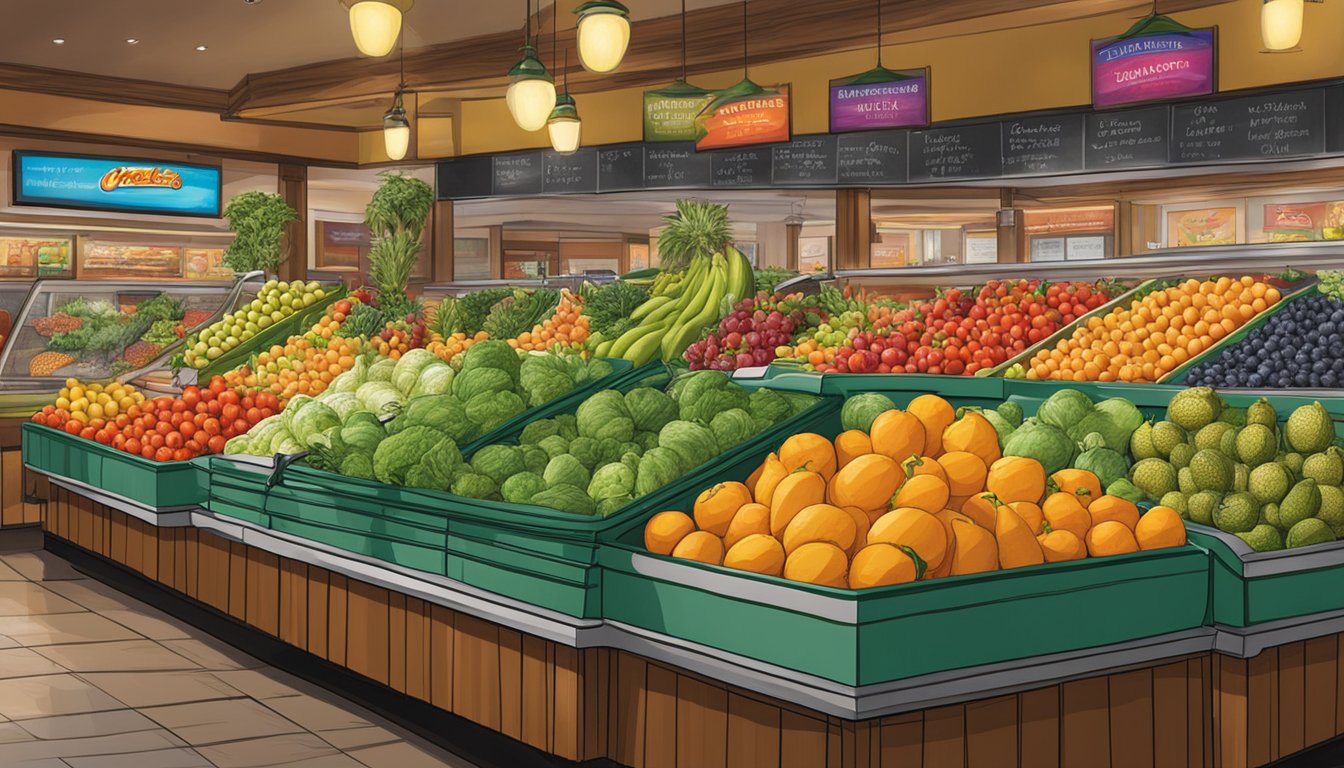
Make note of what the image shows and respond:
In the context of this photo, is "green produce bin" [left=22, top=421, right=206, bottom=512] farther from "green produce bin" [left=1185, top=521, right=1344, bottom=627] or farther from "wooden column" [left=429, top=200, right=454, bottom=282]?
"wooden column" [left=429, top=200, right=454, bottom=282]

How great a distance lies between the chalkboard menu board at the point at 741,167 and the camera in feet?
30.7

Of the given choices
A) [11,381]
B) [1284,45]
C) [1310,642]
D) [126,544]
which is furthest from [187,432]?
[1284,45]

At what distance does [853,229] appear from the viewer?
9211 millimetres

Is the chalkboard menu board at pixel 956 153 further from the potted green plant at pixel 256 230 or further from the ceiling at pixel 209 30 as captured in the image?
the potted green plant at pixel 256 230

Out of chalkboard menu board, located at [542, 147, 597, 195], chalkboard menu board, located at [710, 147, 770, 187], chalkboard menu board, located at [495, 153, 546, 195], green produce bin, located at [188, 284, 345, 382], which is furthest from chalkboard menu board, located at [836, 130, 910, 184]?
green produce bin, located at [188, 284, 345, 382]

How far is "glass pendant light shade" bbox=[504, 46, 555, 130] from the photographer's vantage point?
16.7 ft

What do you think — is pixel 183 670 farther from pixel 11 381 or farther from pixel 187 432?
pixel 11 381

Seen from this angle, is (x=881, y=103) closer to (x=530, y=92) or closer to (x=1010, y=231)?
(x=1010, y=231)

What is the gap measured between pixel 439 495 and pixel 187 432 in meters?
2.15

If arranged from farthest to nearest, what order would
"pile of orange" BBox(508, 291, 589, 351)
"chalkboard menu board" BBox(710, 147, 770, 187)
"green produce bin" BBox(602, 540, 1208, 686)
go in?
"chalkboard menu board" BBox(710, 147, 770, 187), "pile of orange" BBox(508, 291, 589, 351), "green produce bin" BBox(602, 540, 1208, 686)

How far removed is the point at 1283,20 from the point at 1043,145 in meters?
3.44

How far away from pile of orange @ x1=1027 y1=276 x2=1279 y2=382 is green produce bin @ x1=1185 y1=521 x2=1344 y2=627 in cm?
117

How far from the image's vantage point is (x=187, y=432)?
496 cm

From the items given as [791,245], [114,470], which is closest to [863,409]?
[114,470]
